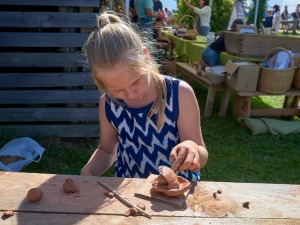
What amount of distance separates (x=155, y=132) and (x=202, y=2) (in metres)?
8.29

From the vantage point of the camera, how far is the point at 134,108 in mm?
1543

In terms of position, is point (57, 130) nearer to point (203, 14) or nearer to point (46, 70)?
point (46, 70)

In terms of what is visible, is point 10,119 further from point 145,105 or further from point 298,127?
point 298,127

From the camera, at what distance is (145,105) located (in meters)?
1.53

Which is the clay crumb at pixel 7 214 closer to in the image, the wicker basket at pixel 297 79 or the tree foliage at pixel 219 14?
the wicker basket at pixel 297 79

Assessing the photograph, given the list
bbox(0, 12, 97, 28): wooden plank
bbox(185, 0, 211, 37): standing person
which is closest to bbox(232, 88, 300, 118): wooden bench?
bbox(0, 12, 97, 28): wooden plank

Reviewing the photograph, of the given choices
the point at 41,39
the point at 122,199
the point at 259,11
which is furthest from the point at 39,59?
the point at 259,11

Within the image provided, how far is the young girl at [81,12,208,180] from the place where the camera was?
1247 mm

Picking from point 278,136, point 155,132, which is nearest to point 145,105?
point 155,132

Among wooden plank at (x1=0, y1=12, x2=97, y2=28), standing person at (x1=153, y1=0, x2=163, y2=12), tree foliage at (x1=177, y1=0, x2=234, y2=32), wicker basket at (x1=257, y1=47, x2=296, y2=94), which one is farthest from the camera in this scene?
tree foliage at (x1=177, y1=0, x2=234, y2=32)

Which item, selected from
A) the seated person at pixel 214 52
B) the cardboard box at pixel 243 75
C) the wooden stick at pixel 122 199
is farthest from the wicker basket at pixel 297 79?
the wooden stick at pixel 122 199

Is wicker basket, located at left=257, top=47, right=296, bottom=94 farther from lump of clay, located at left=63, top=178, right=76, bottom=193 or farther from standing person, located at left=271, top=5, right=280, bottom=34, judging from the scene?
standing person, located at left=271, top=5, right=280, bottom=34

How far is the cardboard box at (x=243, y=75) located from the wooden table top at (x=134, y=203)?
3.11 meters

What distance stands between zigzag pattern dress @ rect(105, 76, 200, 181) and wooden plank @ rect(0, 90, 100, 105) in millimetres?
1867
